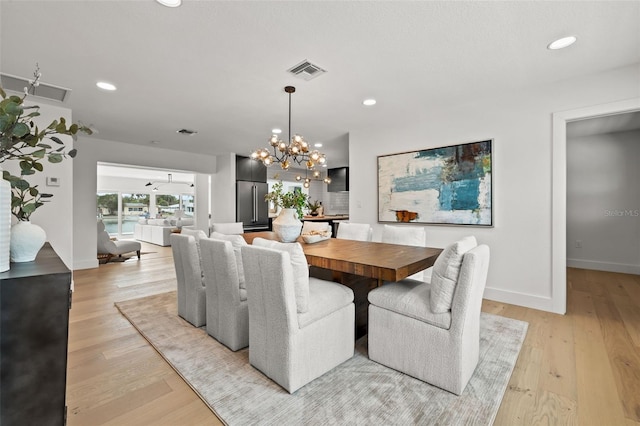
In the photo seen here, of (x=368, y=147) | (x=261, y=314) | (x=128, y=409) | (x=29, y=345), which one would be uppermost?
(x=368, y=147)

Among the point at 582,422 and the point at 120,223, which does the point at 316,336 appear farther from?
the point at 120,223

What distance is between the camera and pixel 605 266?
193 inches

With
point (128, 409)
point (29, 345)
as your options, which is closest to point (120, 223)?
point (128, 409)

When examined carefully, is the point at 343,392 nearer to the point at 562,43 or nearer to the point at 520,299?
the point at 520,299

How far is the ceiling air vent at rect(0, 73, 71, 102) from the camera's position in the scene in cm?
284

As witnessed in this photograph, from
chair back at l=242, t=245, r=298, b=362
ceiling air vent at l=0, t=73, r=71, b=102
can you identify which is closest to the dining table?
chair back at l=242, t=245, r=298, b=362

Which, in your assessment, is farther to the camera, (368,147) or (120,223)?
(120,223)

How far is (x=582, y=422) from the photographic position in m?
1.54

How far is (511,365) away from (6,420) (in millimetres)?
2665

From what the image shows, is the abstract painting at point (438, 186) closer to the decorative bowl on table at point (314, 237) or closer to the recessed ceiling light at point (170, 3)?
the decorative bowl on table at point (314, 237)

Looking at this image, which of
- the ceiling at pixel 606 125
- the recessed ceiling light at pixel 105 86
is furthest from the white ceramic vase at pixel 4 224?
the ceiling at pixel 606 125

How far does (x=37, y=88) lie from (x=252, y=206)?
468 cm

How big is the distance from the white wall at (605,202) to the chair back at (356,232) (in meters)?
4.19

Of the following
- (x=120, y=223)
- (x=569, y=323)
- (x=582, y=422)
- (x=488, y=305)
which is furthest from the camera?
(x=120, y=223)
